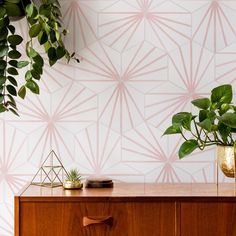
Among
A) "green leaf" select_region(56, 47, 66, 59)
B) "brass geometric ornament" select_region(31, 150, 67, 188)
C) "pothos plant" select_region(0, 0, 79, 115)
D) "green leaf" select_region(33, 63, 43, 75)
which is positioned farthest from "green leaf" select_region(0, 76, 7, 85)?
"brass geometric ornament" select_region(31, 150, 67, 188)

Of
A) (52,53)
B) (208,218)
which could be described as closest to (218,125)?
(208,218)

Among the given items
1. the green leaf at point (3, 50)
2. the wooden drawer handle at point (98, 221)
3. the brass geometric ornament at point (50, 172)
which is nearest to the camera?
the wooden drawer handle at point (98, 221)

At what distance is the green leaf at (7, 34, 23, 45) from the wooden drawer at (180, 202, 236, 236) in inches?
36.1

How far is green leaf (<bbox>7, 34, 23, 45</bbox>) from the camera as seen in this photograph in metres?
2.13

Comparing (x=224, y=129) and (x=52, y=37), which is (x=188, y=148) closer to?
(x=224, y=129)

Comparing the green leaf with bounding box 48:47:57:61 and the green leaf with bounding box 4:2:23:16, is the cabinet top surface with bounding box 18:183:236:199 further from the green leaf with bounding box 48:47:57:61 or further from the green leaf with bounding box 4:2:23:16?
the green leaf with bounding box 4:2:23:16

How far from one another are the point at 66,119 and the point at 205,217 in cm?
77

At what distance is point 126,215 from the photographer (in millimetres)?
1895

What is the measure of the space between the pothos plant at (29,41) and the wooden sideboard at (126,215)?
467 millimetres

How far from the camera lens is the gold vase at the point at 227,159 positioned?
2.03m

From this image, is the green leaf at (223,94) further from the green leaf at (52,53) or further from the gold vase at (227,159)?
the green leaf at (52,53)

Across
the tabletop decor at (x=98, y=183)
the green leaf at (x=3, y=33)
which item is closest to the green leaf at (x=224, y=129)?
the tabletop decor at (x=98, y=183)

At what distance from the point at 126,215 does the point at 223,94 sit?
62 centimetres

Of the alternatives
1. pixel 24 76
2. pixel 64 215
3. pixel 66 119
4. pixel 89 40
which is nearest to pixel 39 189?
pixel 64 215
